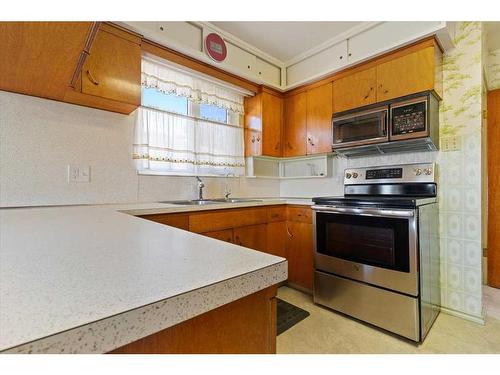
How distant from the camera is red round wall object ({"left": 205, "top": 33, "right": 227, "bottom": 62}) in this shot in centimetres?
222

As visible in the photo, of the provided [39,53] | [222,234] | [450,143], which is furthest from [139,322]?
[450,143]

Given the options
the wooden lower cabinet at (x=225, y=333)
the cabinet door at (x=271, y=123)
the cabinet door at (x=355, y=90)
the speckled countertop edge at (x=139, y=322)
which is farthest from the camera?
the cabinet door at (x=271, y=123)

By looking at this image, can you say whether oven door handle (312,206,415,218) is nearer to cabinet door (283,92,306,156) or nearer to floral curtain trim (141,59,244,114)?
cabinet door (283,92,306,156)

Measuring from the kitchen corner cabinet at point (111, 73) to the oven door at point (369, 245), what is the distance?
1705 millimetres

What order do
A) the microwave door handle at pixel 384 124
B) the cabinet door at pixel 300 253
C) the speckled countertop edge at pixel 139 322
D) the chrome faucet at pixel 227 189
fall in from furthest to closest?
1. the chrome faucet at pixel 227 189
2. the cabinet door at pixel 300 253
3. the microwave door handle at pixel 384 124
4. the speckled countertop edge at pixel 139 322

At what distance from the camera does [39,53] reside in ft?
3.51

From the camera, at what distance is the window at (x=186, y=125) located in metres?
2.11

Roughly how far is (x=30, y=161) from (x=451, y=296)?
3.22 metres

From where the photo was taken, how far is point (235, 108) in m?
2.78

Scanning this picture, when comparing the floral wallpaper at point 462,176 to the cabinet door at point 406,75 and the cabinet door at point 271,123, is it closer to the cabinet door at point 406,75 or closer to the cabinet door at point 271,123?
the cabinet door at point 406,75

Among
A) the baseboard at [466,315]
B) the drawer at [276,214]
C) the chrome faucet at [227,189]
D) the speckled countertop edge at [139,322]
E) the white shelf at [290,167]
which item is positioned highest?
the white shelf at [290,167]

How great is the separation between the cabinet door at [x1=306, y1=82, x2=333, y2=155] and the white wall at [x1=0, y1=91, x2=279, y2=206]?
1.58 metres

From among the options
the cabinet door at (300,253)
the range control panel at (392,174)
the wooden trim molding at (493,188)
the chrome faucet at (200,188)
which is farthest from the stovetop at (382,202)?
the wooden trim molding at (493,188)
